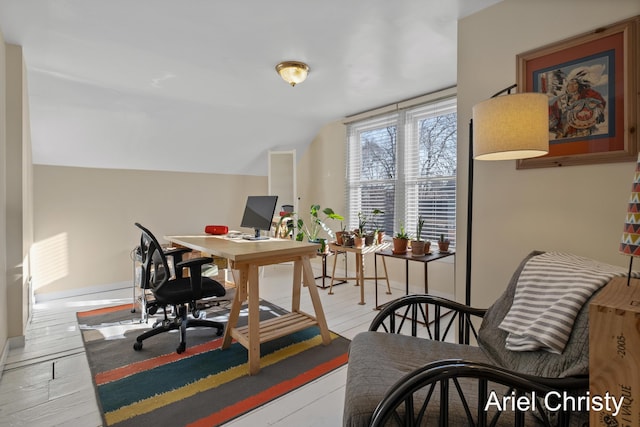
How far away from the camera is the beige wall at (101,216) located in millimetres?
3455

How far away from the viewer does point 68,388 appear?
186 cm

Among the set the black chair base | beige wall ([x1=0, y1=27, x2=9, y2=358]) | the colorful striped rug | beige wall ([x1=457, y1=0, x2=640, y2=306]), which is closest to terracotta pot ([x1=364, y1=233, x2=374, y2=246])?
the colorful striped rug

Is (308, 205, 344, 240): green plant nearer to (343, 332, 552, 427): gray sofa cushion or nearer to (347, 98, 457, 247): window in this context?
(347, 98, 457, 247): window

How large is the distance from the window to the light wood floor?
136 cm

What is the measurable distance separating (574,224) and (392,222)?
7.64ft

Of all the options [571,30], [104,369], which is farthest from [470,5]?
[104,369]

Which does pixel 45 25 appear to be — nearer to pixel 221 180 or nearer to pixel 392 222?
pixel 221 180

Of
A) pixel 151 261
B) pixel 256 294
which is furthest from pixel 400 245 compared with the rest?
pixel 151 261

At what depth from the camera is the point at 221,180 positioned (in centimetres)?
471

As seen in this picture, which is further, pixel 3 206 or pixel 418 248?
pixel 418 248

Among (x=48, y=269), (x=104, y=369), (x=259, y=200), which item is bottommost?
(x=104, y=369)

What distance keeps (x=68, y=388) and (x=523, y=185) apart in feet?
9.72

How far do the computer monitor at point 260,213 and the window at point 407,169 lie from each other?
1730 mm

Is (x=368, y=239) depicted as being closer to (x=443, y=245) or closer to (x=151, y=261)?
(x=443, y=245)
